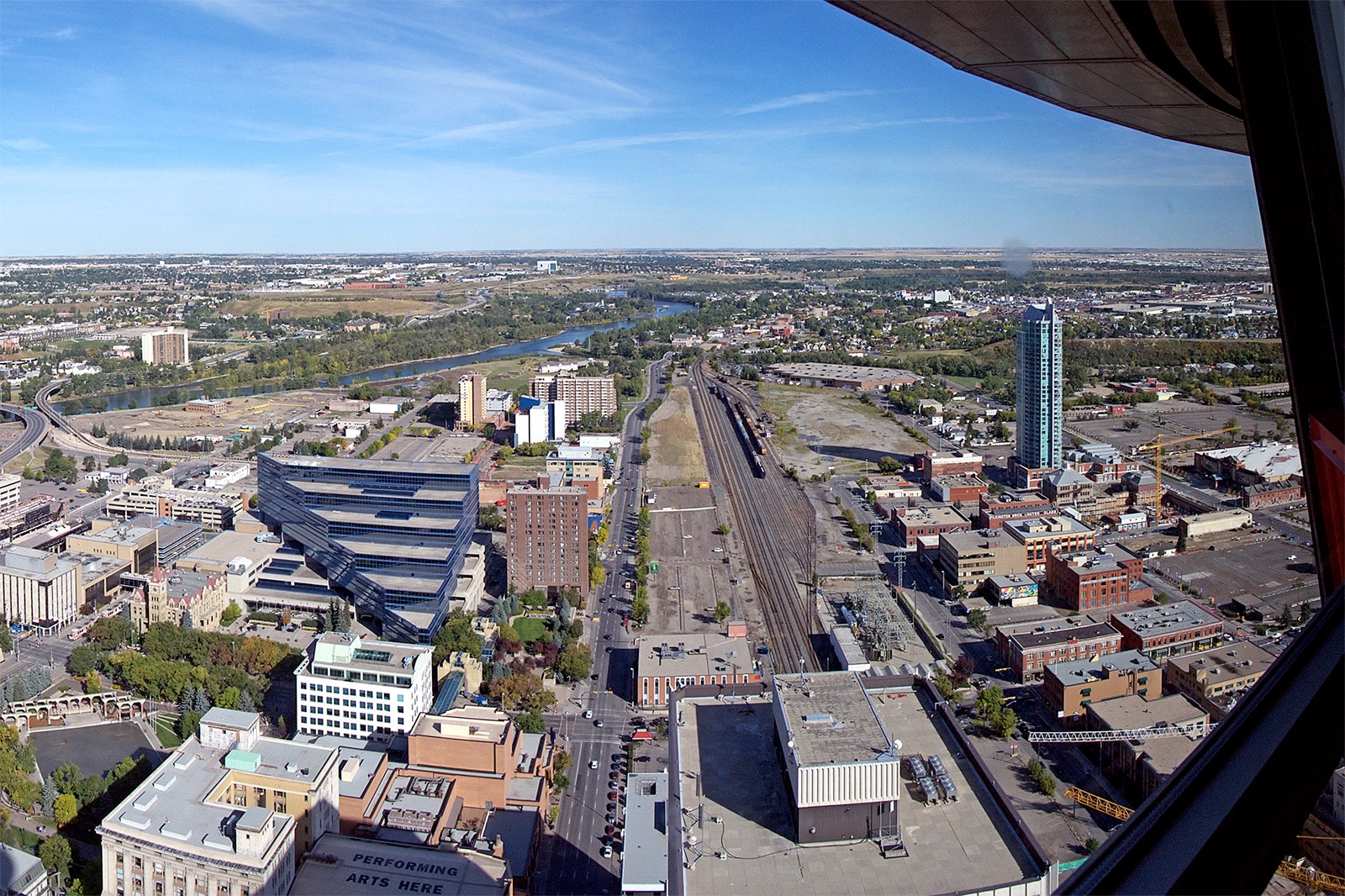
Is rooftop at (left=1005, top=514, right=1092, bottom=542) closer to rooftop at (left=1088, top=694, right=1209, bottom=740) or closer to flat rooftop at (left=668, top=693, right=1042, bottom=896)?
rooftop at (left=1088, top=694, right=1209, bottom=740)

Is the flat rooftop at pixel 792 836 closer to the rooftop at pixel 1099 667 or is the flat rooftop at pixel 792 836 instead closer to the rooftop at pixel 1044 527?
the rooftop at pixel 1099 667

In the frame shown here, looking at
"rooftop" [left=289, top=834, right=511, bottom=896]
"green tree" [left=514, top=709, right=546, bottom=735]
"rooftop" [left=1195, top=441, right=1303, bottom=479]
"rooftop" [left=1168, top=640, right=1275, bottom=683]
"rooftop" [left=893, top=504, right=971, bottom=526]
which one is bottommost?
"green tree" [left=514, top=709, right=546, bottom=735]

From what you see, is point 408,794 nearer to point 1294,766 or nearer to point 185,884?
point 185,884

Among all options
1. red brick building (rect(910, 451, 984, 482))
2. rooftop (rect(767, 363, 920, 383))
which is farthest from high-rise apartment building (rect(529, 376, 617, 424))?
red brick building (rect(910, 451, 984, 482))

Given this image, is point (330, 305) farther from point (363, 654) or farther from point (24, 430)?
point (363, 654)

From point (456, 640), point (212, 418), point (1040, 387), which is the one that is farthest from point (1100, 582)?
point (212, 418)

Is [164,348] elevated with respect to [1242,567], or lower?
elevated
